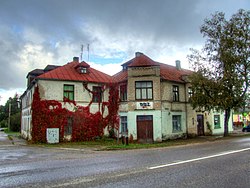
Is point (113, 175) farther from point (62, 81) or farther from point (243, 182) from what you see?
point (62, 81)

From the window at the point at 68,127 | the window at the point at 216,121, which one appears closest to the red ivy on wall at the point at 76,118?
the window at the point at 68,127

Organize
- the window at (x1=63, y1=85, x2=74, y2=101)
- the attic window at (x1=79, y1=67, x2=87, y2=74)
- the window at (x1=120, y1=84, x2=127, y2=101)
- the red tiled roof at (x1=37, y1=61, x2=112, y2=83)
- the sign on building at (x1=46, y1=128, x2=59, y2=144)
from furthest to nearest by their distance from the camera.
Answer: the attic window at (x1=79, y1=67, x2=87, y2=74)
the window at (x1=120, y1=84, x2=127, y2=101)
the window at (x1=63, y1=85, x2=74, y2=101)
the red tiled roof at (x1=37, y1=61, x2=112, y2=83)
the sign on building at (x1=46, y1=128, x2=59, y2=144)

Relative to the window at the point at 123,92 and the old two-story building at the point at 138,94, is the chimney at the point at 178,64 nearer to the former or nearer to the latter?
the old two-story building at the point at 138,94

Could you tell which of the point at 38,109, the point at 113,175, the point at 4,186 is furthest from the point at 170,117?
the point at 4,186

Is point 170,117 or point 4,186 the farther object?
point 170,117

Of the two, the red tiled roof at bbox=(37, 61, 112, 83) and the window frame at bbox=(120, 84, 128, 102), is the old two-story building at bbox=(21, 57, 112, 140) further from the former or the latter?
the window frame at bbox=(120, 84, 128, 102)

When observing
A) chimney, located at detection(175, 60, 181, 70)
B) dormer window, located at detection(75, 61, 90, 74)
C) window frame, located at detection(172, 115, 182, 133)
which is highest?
chimney, located at detection(175, 60, 181, 70)

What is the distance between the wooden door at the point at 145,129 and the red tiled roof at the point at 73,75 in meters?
6.30

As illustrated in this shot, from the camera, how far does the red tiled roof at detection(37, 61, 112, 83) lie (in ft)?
85.3

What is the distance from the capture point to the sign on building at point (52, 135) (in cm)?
2426

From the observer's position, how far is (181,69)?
36.5 m

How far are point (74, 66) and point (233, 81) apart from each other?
17.6m

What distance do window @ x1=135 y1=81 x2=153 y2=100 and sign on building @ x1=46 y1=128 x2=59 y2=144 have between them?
8839mm

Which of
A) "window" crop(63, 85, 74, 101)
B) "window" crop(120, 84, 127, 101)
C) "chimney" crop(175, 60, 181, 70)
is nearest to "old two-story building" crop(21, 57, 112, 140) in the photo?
"window" crop(63, 85, 74, 101)
